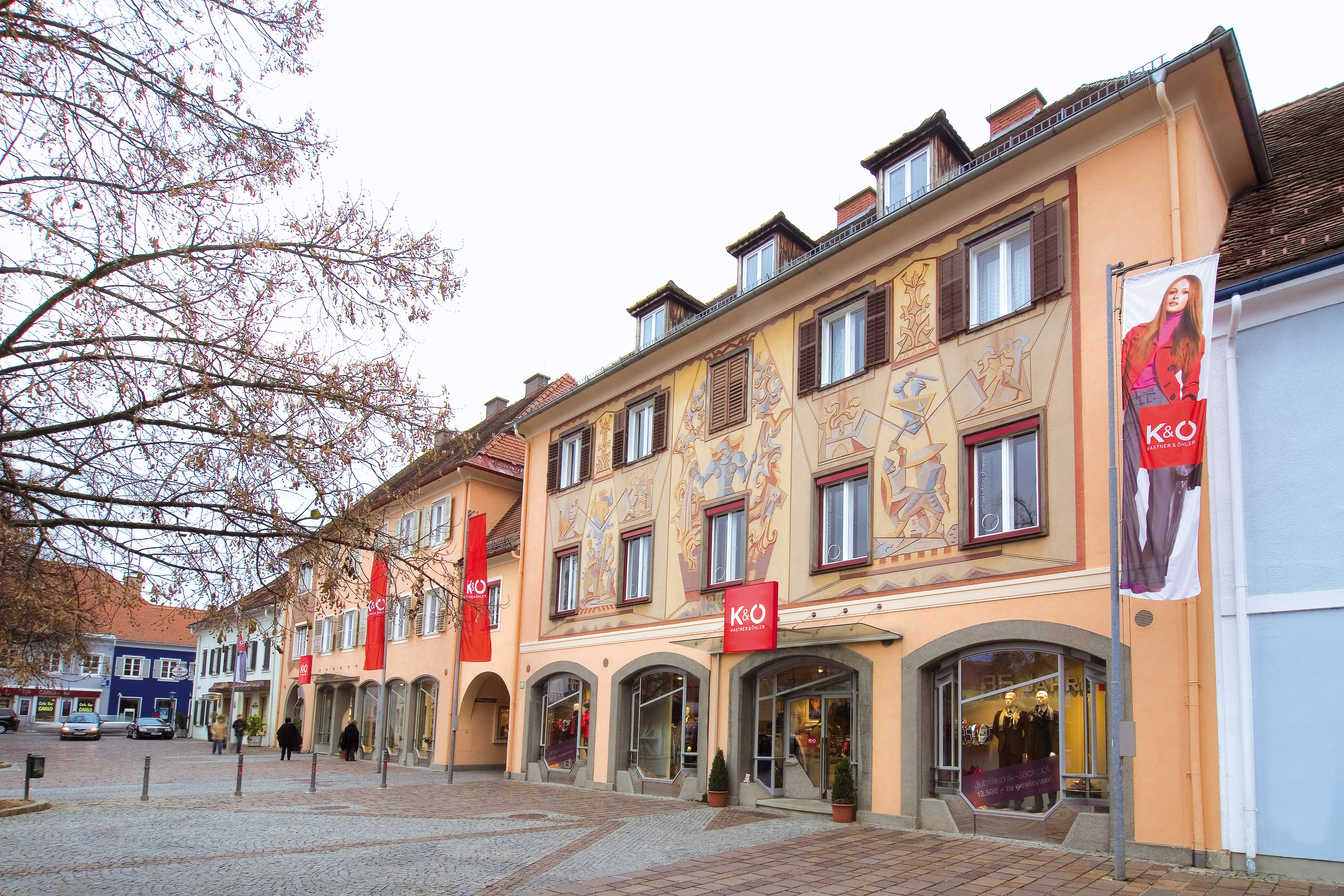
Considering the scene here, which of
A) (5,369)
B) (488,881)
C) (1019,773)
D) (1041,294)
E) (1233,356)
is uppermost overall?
(1041,294)

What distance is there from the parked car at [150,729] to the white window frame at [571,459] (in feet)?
136

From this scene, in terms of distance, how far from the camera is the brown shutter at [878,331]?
643 inches

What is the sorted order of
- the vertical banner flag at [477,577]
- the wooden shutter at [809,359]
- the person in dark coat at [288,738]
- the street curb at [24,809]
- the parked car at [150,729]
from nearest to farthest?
1. the street curb at [24,809]
2. the wooden shutter at [809,359]
3. the vertical banner flag at [477,577]
4. the person in dark coat at [288,738]
5. the parked car at [150,729]

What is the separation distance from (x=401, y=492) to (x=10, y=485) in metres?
2.73

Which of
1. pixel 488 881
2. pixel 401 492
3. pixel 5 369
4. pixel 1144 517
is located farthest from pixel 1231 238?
pixel 5 369

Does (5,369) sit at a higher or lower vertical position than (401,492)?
higher

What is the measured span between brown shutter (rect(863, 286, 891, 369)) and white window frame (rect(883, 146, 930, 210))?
1.59 metres

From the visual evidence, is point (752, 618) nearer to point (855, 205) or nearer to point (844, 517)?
point (844, 517)

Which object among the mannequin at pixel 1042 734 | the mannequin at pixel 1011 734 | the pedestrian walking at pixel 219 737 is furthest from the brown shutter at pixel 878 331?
the pedestrian walking at pixel 219 737

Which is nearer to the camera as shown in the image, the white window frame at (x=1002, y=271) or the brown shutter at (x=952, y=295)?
the white window frame at (x=1002, y=271)

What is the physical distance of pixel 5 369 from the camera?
23.0ft

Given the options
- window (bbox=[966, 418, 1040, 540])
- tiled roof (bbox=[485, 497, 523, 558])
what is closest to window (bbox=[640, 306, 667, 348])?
tiled roof (bbox=[485, 497, 523, 558])

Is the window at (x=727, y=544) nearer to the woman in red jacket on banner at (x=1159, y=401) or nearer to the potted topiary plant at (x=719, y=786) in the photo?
the potted topiary plant at (x=719, y=786)

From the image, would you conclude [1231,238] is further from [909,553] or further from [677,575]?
[677,575]
